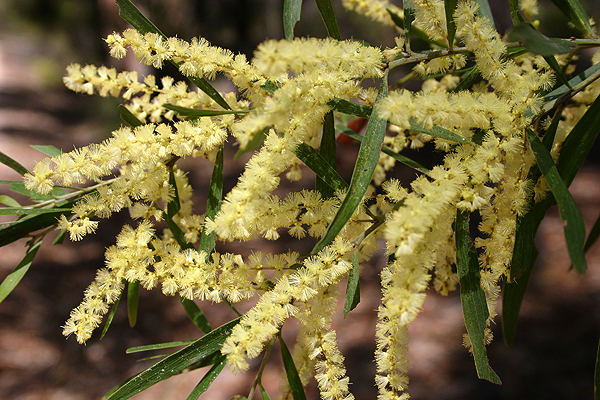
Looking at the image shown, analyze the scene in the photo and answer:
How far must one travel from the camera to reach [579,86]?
599mm

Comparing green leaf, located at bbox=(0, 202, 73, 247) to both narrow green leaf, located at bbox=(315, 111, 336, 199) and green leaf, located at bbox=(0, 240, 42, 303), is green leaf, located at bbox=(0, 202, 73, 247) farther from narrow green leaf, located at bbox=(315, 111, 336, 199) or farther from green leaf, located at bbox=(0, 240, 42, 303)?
narrow green leaf, located at bbox=(315, 111, 336, 199)

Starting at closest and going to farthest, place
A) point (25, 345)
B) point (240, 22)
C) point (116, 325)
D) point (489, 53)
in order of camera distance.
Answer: point (489, 53) < point (25, 345) < point (116, 325) < point (240, 22)

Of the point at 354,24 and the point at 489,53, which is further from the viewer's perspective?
the point at 354,24

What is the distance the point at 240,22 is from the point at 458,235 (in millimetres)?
6309

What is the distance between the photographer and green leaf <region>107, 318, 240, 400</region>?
58cm

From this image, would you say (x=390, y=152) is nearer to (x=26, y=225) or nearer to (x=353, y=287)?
(x=353, y=287)

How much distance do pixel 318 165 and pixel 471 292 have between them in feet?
0.95

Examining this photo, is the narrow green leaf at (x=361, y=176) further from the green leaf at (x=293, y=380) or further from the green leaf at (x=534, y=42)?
the green leaf at (x=293, y=380)

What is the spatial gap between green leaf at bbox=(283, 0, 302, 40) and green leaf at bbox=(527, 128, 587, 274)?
40cm

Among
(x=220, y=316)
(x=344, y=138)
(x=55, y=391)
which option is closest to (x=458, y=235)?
(x=344, y=138)

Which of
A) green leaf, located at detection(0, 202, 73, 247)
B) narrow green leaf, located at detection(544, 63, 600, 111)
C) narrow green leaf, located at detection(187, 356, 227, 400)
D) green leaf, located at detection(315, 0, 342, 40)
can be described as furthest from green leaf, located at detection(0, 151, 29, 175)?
narrow green leaf, located at detection(544, 63, 600, 111)

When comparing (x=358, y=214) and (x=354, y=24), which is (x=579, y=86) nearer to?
(x=358, y=214)

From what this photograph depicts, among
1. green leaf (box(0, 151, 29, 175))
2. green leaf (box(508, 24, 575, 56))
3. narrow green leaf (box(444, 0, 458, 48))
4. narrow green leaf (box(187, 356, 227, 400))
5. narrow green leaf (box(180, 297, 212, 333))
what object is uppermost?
green leaf (box(0, 151, 29, 175))

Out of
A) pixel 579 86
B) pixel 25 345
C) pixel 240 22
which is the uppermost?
pixel 240 22
